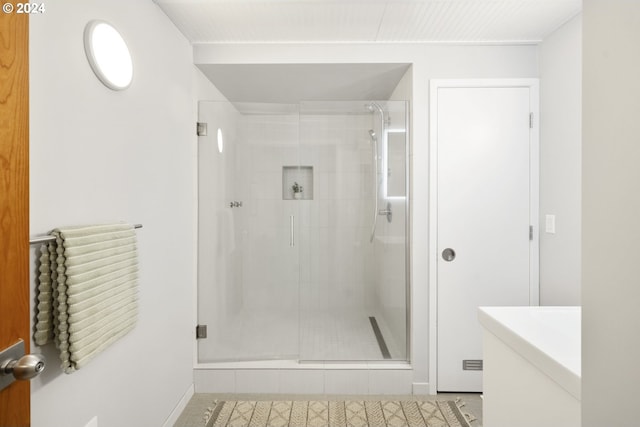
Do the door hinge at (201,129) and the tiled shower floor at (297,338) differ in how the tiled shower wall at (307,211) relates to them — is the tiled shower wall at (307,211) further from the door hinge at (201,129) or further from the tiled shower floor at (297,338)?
the door hinge at (201,129)

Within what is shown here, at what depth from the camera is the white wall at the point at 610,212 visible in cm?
43

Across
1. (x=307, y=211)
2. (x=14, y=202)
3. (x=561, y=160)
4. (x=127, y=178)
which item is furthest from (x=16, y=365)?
(x=561, y=160)

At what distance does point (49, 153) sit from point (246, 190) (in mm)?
1445

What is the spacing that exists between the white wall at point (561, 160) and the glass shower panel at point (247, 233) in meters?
1.71

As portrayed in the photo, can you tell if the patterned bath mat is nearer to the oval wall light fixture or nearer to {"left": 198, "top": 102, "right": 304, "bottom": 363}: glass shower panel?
{"left": 198, "top": 102, "right": 304, "bottom": 363}: glass shower panel

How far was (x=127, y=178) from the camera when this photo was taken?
1.57m

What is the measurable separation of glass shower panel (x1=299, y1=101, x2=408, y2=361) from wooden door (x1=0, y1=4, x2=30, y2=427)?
1.80 m

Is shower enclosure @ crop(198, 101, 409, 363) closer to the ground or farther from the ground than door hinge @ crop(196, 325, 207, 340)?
farther from the ground

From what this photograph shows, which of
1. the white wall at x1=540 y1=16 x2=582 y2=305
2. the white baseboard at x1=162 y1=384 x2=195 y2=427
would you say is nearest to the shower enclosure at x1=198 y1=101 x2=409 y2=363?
the white baseboard at x1=162 y1=384 x2=195 y2=427

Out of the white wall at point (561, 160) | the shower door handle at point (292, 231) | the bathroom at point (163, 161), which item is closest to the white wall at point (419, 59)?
the bathroom at point (163, 161)

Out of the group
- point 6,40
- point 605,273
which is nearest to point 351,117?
point 6,40

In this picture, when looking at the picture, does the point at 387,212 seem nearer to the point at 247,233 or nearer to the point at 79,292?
the point at 247,233

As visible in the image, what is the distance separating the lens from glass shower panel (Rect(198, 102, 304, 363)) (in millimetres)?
2477

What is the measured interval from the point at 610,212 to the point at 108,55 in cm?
172
